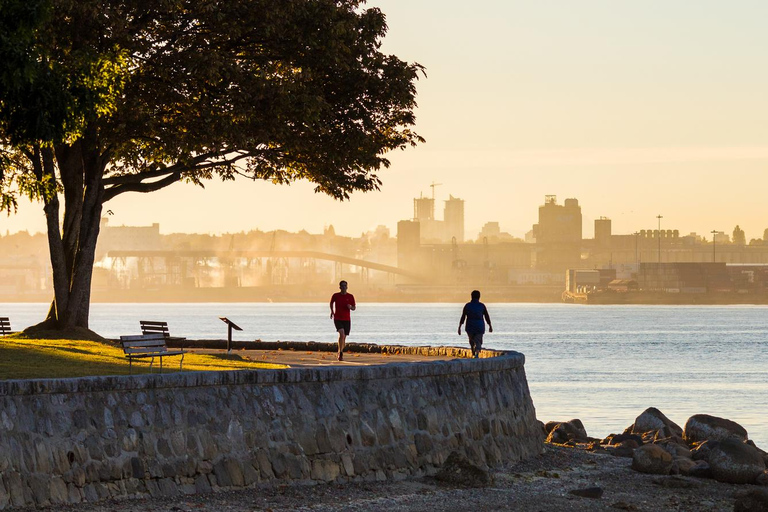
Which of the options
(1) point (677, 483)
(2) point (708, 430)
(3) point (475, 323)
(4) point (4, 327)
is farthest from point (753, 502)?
(4) point (4, 327)

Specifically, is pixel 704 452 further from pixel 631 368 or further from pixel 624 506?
pixel 631 368

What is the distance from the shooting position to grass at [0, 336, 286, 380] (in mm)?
18859

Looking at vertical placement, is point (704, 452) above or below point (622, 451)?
above

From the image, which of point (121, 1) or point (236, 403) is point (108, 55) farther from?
point (236, 403)

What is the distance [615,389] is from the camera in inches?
2132

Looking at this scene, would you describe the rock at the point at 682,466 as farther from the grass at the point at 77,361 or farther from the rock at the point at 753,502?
the grass at the point at 77,361

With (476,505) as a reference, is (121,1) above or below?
above

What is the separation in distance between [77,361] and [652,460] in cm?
1020

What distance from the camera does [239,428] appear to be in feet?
52.6

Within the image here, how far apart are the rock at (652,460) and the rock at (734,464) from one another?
0.78 metres

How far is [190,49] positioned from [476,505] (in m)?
14.4

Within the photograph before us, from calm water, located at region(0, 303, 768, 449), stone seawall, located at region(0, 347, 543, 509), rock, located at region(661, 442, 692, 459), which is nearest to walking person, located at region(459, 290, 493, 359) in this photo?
stone seawall, located at region(0, 347, 543, 509)

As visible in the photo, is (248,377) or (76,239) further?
(76,239)

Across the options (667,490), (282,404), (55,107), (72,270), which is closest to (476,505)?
(282,404)
